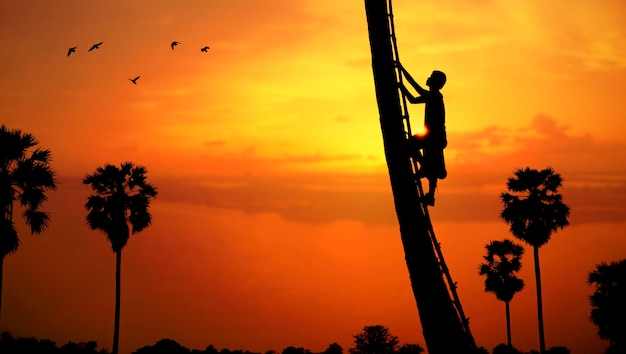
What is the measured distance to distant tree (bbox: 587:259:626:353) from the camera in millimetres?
43625

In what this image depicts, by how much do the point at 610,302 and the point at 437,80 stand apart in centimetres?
3707

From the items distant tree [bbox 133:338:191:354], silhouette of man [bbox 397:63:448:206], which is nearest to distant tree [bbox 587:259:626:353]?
distant tree [bbox 133:338:191:354]

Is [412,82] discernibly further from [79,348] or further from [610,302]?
[79,348]

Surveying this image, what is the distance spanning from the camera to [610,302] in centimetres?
4419

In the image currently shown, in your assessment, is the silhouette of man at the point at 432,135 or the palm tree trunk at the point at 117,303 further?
the palm tree trunk at the point at 117,303

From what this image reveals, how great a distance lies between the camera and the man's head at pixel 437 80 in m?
11.2

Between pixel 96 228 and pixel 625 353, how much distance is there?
3483cm

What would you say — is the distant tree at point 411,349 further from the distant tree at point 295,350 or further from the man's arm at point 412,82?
the man's arm at point 412,82

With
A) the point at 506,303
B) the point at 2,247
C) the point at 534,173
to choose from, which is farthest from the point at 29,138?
the point at 506,303

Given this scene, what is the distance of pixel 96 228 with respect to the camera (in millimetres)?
54688

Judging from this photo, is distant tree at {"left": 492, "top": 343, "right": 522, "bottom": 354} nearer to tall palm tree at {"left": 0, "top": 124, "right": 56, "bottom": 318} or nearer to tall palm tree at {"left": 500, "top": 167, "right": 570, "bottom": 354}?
tall palm tree at {"left": 500, "top": 167, "right": 570, "bottom": 354}

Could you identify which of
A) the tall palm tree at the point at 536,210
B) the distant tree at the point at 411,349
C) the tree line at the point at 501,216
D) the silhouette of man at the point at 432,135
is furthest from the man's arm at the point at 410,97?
the distant tree at the point at 411,349

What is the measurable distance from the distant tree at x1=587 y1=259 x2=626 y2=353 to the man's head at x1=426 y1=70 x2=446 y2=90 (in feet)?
120

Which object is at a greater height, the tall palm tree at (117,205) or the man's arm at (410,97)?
the tall palm tree at (117,205)
